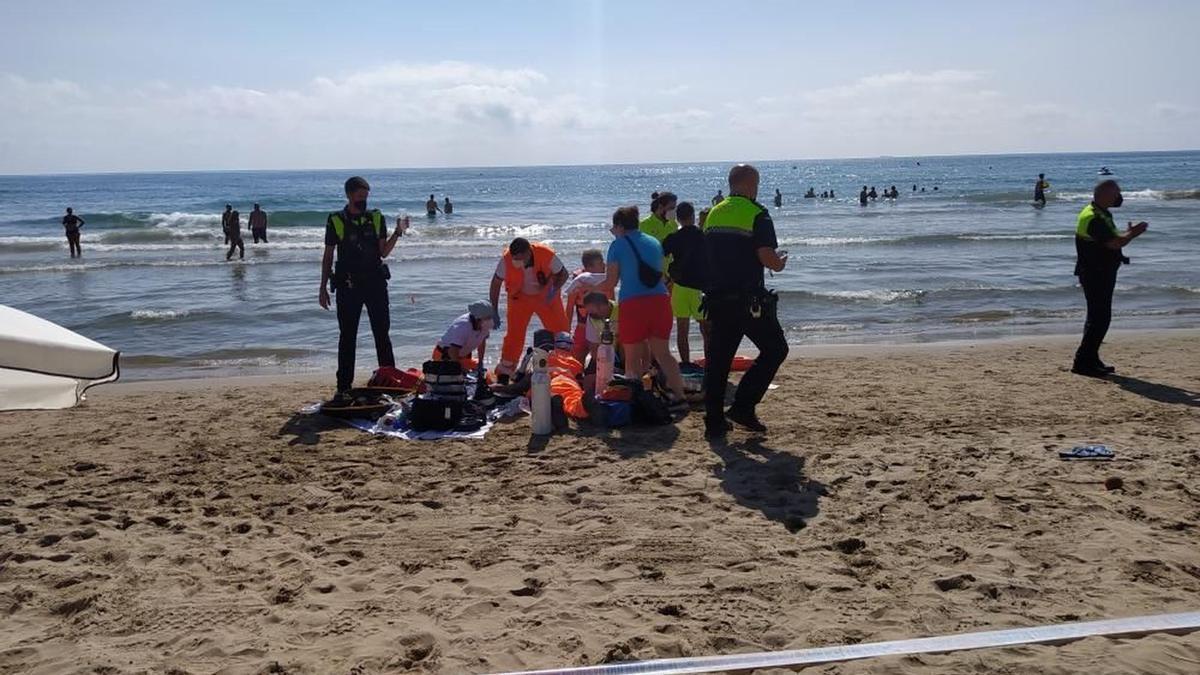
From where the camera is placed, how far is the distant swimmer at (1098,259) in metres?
7.54

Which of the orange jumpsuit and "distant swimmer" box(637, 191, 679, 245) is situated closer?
the orange jumpsuit

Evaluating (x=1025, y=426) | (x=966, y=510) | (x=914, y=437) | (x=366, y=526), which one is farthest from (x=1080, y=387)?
(x=366, y=526)

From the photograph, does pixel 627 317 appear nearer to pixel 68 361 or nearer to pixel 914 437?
pixel 914 437

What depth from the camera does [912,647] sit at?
328 centimetres

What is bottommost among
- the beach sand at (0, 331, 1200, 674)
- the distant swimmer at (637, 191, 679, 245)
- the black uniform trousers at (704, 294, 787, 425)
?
the beach sand at (0, 331, 1200, 674)

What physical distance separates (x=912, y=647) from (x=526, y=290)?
192 inches

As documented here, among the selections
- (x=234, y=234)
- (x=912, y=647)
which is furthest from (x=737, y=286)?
(x=234, y=234)

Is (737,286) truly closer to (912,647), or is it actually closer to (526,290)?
(526,290)

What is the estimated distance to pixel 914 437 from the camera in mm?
6035

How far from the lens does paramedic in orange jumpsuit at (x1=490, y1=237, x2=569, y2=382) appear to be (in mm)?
7461

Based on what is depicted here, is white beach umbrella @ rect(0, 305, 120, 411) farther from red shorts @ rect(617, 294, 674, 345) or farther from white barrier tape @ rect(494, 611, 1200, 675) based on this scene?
white barrier tape @ rect(494, 611, 1200, 675)

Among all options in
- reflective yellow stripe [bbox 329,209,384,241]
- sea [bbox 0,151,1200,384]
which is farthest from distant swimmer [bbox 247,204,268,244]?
reflective yellow stripe [bbox 329,209,384,241]

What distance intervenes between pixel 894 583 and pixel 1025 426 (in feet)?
9.65

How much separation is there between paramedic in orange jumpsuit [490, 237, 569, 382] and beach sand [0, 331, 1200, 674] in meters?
1.42
